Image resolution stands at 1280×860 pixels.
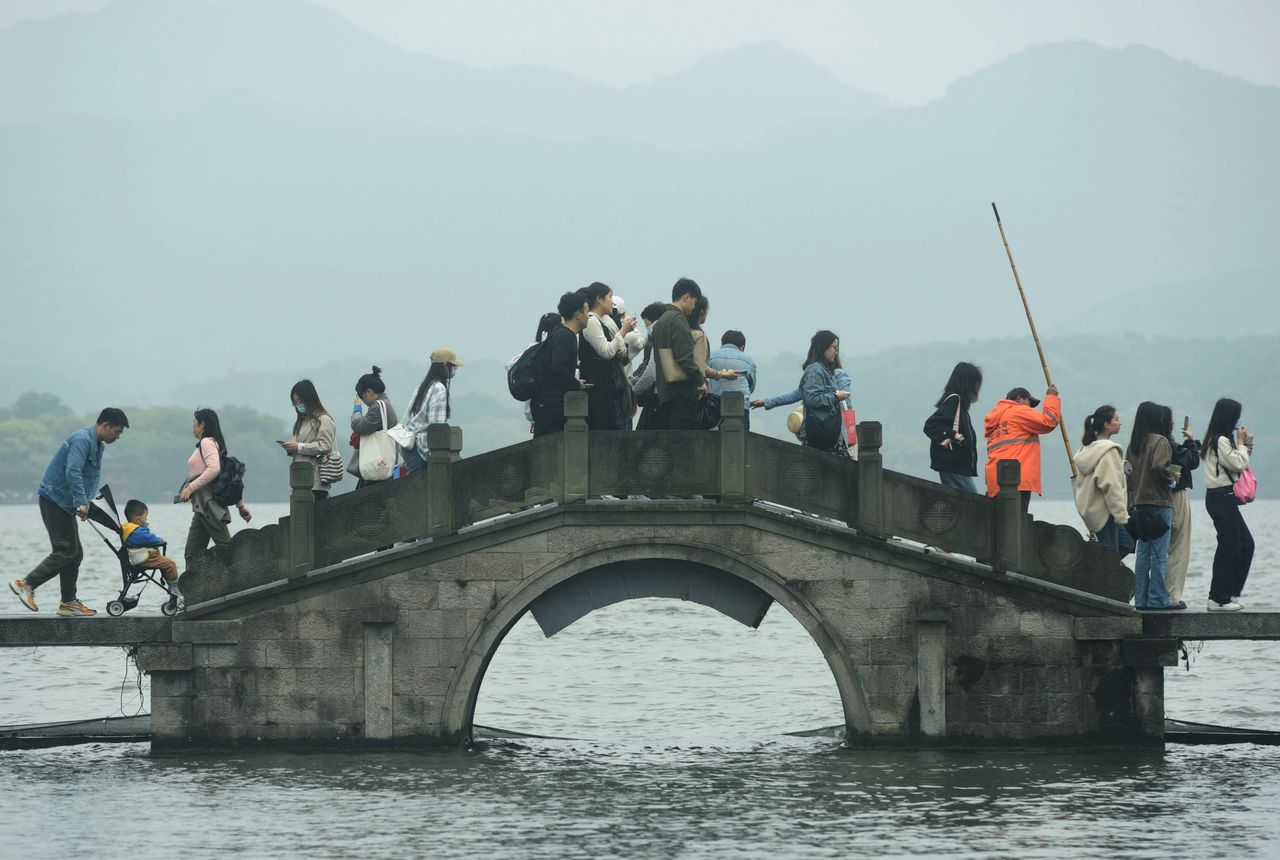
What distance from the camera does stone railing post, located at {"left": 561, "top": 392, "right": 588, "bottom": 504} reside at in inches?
714

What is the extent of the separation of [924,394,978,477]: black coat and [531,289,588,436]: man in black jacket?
12.0ft

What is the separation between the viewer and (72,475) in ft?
61.3

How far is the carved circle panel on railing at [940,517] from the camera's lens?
721 inches

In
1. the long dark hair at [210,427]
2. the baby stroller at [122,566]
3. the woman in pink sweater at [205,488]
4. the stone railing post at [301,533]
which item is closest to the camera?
the stone railing post at [301,533]

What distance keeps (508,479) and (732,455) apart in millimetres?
2260

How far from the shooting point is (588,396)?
18.5m

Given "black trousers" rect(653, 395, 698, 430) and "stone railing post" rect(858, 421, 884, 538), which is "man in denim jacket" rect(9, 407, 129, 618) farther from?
"stone railing post" rect(858, 421, 884, 538)

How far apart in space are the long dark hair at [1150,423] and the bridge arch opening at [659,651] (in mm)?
3822

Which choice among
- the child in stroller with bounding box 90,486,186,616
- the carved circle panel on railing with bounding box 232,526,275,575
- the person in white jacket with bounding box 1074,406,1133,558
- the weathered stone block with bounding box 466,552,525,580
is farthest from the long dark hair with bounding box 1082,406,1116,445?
the child in stroller with bounding box 90,486,186,616

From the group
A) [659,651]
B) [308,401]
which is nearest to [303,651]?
[308,401]

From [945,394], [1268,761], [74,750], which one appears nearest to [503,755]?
[74,750]

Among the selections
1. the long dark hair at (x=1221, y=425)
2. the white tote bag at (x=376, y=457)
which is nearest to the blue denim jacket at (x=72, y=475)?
the white tote bag at (x=376, y=457)

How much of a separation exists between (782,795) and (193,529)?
6791 mm

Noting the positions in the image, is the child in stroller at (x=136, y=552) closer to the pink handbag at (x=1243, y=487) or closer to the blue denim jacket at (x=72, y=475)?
the blue denim jacket at (x=72, y=475)
